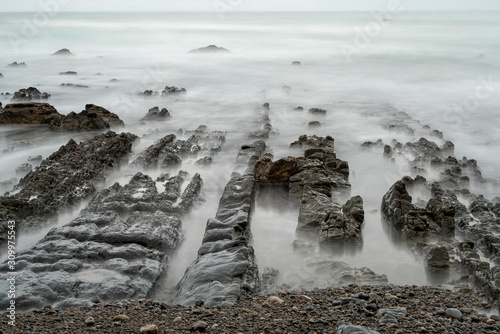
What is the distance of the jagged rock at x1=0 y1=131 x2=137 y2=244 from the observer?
7.29m

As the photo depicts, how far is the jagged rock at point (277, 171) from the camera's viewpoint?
8.77 meters

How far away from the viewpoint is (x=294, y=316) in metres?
4.22

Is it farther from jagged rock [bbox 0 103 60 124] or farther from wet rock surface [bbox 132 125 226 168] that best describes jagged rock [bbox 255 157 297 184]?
jagged rock [bbox 0 103 60 124]

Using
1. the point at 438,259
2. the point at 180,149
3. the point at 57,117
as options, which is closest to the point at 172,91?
the point at 57,117

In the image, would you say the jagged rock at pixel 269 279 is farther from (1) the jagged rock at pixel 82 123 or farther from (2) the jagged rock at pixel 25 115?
(2) the jagged rock at pixel 25 115

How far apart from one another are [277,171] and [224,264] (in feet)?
11.9

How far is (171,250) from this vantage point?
634 centimetres

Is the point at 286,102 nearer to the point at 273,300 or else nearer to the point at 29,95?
the point at 29,95

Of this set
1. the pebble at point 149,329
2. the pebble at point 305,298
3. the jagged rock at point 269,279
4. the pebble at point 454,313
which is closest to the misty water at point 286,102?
the jagged rock at point 269,279

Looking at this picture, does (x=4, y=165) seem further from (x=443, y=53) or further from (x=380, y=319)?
(x=443, y=53)

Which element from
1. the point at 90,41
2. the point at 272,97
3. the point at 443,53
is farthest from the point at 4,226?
the point at 90,41

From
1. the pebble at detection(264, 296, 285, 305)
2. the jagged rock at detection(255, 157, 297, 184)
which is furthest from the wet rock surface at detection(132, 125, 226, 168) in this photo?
the pebble at detection(264, 296, 285, 305)

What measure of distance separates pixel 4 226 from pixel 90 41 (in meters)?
44.3

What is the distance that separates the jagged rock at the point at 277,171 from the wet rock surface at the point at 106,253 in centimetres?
152
